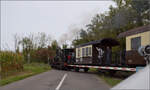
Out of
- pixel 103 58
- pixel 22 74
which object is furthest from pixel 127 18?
pixel 22 74

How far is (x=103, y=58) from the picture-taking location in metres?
17.7

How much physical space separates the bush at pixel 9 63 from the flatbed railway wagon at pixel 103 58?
20.7ft

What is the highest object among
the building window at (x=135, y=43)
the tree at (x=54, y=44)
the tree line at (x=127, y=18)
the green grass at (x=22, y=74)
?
the tree line at (x=127, y=18)

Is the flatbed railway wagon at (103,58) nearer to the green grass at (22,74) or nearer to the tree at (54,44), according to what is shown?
the green grass at (22,74)

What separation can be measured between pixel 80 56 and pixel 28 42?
111ft

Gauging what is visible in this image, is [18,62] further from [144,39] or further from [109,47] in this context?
[144,39]

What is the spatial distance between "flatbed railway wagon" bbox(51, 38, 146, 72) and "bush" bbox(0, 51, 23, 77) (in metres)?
6.32

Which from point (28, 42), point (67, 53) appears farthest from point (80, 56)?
point (28, 42)

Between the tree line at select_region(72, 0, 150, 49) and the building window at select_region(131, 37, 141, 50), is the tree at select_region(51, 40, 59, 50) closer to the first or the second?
the tree line at select_region(72, 0, 150, 49)

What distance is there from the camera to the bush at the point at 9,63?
20.8 metres

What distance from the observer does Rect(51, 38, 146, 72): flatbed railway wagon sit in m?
12.5

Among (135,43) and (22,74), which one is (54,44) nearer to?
(22,74)

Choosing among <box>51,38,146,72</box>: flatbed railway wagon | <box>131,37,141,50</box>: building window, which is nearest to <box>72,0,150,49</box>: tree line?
<box>51,38,146,72</box>: flatbed railway wagon

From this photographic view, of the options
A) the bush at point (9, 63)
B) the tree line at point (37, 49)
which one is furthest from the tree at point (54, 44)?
the bush at point (9, 63)
